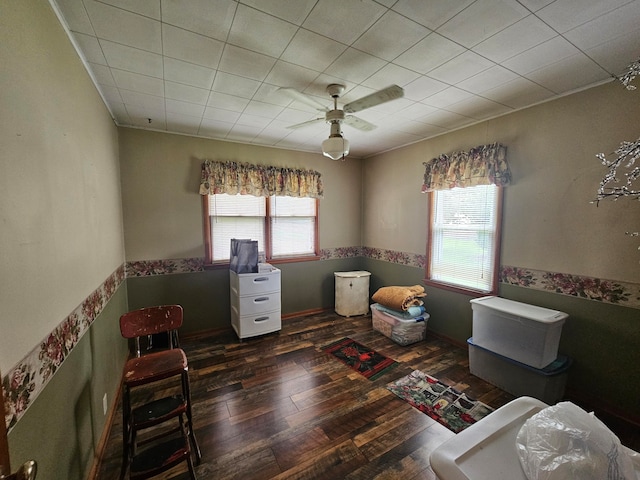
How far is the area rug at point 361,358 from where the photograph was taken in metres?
2.57

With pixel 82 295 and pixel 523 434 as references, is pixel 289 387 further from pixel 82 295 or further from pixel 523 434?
pixel 523 434

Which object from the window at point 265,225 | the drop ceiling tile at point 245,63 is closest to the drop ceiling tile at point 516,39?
the drop ceiling tile at point 245,63

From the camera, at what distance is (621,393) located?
6.39 ft

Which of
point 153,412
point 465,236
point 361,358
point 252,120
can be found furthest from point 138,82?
point 465,236

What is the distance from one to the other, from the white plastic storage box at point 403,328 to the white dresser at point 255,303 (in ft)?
4.46

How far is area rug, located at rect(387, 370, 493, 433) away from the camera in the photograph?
1.94 m

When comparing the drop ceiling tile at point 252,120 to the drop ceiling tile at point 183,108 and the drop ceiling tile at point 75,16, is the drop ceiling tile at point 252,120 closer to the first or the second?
the drop ceiling tile at point 183,108

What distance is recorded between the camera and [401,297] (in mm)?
3174

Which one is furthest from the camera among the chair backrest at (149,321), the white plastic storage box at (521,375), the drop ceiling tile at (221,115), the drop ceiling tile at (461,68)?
the drop ceiling tile at (221,115)

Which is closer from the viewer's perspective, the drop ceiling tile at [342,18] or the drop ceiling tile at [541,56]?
the drop ceiling tile at [342,18]

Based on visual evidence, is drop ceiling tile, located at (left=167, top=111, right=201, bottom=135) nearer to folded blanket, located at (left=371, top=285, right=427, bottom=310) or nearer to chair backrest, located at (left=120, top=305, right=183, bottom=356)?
chair backrest, located at (left=120, top=305, right=183, bottom=356)

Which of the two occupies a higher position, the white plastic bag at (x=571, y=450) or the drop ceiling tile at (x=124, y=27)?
the drop ceiling tile at (x=124, y=27)

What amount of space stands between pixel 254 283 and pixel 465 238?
8.23 ft

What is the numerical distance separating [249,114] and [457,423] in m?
3.16
